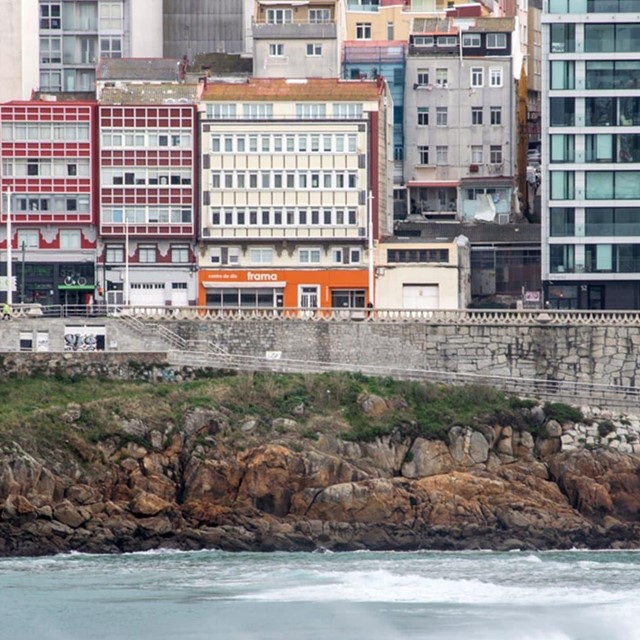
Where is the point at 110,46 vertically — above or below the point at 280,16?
below

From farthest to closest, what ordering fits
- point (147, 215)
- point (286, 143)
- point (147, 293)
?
point (286, 143)
point (147, 215)
point (147, 293)

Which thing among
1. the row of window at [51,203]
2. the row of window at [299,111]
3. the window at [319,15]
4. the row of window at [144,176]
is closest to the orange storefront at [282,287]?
the row of window at [144,176]

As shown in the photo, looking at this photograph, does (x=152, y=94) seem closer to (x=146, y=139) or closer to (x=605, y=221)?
(x=146, y=139)

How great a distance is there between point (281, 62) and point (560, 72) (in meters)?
22.1

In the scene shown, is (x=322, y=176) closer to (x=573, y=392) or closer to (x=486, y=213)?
(x=486, y=213)

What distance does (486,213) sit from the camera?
14125cm

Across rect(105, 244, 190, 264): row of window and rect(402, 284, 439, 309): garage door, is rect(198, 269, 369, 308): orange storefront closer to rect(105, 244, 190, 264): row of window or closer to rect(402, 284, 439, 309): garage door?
rect(105, 244, 190, 264): row of window

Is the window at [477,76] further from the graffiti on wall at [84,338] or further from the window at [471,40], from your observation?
the graffiti on wall at [84,338]

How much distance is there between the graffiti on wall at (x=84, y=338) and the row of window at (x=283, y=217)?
2122 cm

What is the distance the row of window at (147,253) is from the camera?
132 meters

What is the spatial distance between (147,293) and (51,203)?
22.6 feet

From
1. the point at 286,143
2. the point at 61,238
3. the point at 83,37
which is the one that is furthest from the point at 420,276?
the point at 83,37

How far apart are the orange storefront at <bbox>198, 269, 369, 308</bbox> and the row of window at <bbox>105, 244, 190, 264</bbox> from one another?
1.53 metres

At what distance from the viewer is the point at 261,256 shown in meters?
132
